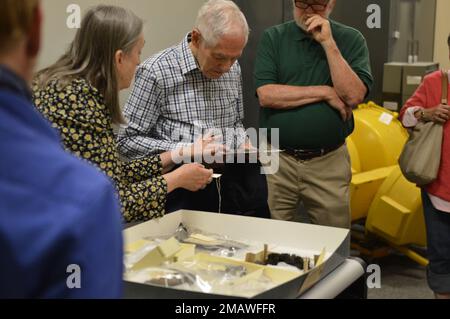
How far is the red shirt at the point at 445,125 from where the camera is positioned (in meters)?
2.40

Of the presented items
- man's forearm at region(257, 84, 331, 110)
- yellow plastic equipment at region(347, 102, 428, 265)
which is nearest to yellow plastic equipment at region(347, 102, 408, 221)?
yellow plastic equipment at region(347, 102, 428, 265)

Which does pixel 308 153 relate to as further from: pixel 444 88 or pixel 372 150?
pixel 372 150

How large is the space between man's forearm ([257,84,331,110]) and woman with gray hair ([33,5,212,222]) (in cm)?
75

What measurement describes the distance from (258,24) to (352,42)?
149cm

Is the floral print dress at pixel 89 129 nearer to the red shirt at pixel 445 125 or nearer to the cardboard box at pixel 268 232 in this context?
the cardboard box at pixel 268 232

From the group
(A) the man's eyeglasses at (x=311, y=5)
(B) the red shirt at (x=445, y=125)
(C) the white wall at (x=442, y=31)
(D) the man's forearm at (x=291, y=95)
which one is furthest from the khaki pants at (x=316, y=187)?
(C) the white wall at (x=442, y=31)

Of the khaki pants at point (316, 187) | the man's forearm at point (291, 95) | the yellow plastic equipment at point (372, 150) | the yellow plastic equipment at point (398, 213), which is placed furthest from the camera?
the yellow plastic equipment at point (372, 150)

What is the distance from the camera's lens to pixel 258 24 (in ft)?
12.2

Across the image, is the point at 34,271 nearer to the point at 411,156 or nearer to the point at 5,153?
the point at 5,153

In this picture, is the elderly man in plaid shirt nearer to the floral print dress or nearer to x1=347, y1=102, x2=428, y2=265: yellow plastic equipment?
the floral print dress

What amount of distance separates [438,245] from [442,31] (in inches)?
107

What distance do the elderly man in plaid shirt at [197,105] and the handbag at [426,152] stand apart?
0.85m

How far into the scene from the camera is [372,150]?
3.36 m
